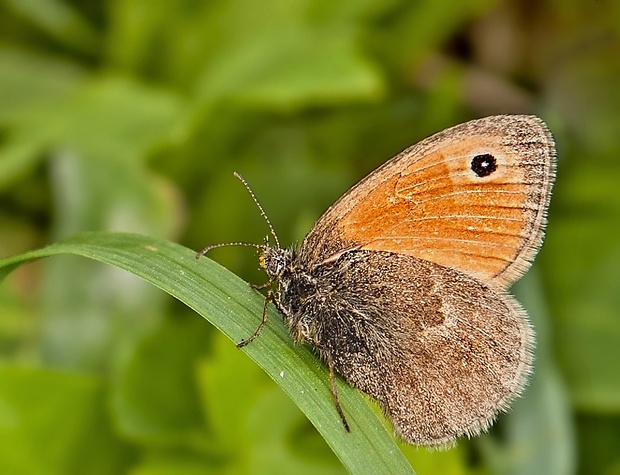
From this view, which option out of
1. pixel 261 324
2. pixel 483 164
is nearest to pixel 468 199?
pixel 483 164

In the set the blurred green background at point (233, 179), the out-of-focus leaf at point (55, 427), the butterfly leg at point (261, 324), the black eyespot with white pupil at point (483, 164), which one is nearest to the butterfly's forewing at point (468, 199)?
the black eyespot with white pupil at point (483, 164)

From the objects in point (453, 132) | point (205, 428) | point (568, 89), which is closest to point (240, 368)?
point (205, 428)

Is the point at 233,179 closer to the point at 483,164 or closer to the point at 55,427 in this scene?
the point at 55,427

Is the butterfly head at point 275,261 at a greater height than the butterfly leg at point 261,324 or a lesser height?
greater

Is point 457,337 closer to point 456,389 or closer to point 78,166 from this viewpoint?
point 456,389

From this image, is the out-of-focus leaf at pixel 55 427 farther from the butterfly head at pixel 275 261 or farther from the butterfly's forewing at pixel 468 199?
the butterfly's forewing at pixel 468 199

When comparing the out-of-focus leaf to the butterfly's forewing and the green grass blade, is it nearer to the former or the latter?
the green grass blade

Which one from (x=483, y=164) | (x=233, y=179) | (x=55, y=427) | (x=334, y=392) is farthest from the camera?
(x=233, y=179)

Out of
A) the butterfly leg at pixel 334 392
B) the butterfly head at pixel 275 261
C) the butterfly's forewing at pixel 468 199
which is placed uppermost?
the butterfly head at pixel 275 261
